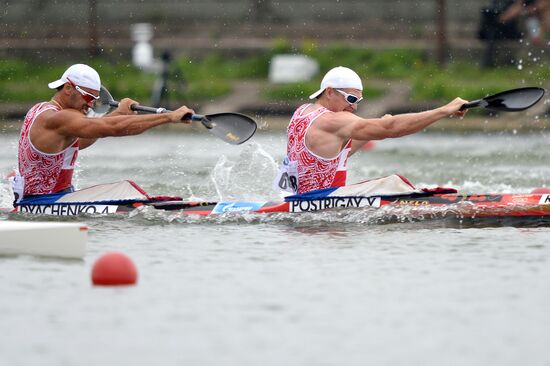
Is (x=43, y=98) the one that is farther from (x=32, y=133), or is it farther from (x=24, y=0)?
(x=32, y=133)

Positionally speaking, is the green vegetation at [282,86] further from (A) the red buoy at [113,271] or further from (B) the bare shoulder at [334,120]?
(A) the red buoy at [113,271]

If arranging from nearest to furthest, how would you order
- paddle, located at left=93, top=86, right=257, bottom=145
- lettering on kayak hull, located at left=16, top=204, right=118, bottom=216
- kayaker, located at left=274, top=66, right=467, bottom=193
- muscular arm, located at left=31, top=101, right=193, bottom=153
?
1. muscular arm, located at left=31, top=101, right=193, bottom=153
2. kayaker, located at left=274, top=66, right=467, bottom=193
3. lettering on kayak hull, located at left=16, top=204, right=118, bottom=216
4. paddle, located at left=93, top=86, right=257, bottom=145

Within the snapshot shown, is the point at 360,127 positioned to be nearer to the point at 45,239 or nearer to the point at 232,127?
the point at 232,127

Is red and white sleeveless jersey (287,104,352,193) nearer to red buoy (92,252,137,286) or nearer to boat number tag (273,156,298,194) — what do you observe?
boat number tag (273,156,298,194)

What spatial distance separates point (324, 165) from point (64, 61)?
64.6 feet

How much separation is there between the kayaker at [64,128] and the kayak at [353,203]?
0.64 feet

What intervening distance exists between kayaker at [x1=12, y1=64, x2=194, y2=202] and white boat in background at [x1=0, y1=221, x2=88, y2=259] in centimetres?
172

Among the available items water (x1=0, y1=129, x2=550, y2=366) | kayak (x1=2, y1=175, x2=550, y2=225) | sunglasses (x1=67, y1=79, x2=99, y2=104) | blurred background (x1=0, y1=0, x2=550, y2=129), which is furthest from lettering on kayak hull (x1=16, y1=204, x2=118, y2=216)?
blurred background (x1=0, y1=0, x2=550, y2=129)

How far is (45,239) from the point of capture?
11430 millimetres

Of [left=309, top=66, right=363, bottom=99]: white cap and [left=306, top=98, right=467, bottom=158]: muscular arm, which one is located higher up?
[left=309, top=66, right=363, bottom=99]: white cap

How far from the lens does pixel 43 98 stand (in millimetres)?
29703

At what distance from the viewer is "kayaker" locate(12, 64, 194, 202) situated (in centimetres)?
1298

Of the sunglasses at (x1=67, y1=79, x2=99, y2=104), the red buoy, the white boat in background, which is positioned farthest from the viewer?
the sunglasses at (x1=67, y1=79, x2=99, y2=104)

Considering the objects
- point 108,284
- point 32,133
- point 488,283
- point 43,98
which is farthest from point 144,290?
point 43,98
